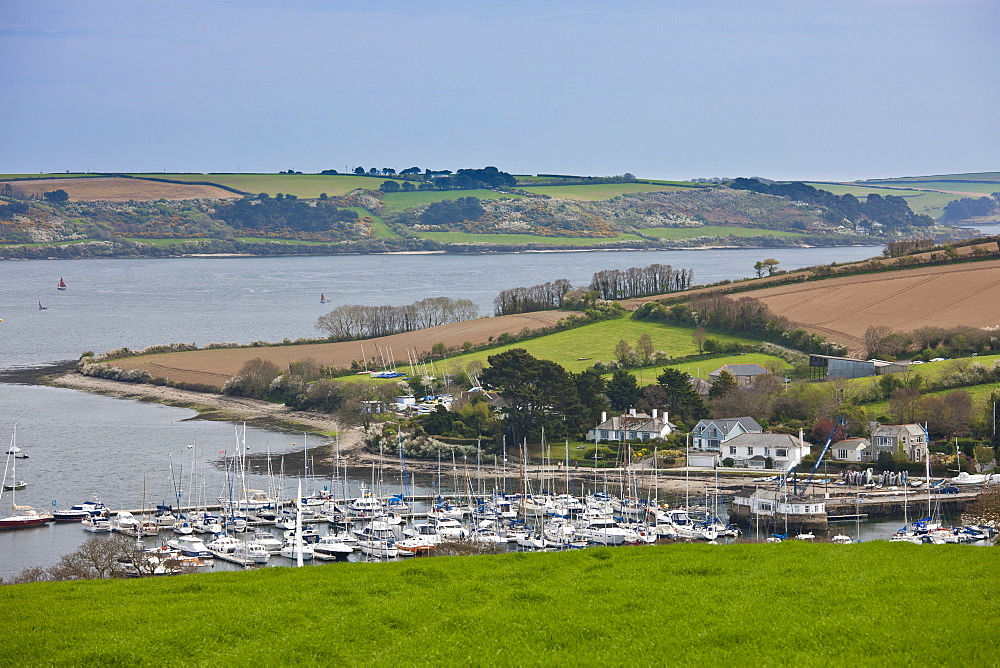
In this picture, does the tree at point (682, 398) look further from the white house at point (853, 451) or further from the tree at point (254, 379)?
the tree at point (254, 379)

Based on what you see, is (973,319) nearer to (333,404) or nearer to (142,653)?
(333,404)

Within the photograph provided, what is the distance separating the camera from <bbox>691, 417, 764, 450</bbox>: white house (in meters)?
57.8

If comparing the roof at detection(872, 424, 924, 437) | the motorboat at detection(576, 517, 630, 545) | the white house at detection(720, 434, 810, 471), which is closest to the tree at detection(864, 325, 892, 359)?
the roof at detection(872, 424, 924, 437)

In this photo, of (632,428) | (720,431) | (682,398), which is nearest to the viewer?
(720,431)

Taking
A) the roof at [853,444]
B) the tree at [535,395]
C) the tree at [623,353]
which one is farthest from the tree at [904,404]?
the tree at [623,353]

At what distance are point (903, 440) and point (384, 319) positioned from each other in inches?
2058

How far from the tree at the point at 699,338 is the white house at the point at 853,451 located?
77.7 ft

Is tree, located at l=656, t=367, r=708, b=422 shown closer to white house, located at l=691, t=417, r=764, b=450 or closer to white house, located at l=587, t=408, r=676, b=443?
white house, located at l=587, t=408, r=676, b=443

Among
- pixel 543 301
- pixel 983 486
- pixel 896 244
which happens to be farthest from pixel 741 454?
pixel 896 244

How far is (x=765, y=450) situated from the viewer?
55.5 m

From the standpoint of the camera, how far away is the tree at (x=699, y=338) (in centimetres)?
7879

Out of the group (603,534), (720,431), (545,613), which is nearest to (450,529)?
(603,534)

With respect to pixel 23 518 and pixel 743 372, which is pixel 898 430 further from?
pixel 23 518

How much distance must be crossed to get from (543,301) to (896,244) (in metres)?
32.8
